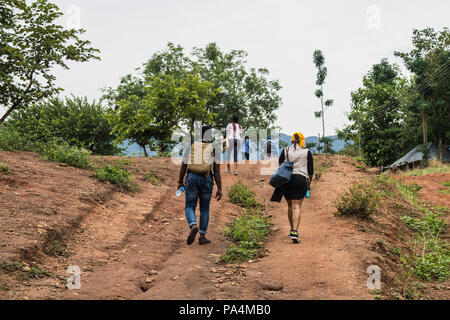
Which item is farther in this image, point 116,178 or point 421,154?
point 421,154

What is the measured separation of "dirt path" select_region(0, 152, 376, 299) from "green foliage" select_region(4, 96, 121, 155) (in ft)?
58.6

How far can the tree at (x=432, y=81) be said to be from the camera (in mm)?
38219

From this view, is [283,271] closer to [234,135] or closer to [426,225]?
[426,225]

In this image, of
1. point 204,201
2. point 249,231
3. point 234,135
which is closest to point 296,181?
point 249,231

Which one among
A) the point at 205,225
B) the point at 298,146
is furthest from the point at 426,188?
the point at 205,225

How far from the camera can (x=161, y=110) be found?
2048 centimetres

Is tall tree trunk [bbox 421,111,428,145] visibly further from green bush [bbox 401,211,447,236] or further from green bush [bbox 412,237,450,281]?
green bush [bbox 412,237,450,281]

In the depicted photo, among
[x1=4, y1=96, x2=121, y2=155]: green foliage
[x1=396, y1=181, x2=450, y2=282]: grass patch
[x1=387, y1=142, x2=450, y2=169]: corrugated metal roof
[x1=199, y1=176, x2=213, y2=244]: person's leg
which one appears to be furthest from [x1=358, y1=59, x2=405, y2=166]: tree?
[x1=199, y1=176, x2=213, y2=244]: person's leg

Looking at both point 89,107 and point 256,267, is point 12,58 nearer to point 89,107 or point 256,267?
point 256,267

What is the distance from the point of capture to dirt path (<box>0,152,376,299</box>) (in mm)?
5129

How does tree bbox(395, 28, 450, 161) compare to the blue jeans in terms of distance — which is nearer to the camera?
the blue jeans

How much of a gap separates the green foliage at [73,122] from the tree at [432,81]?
2716cm

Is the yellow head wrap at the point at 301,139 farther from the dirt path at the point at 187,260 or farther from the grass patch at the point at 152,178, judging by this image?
the grass patch at the point at 152,178

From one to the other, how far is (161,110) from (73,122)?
961 cm
